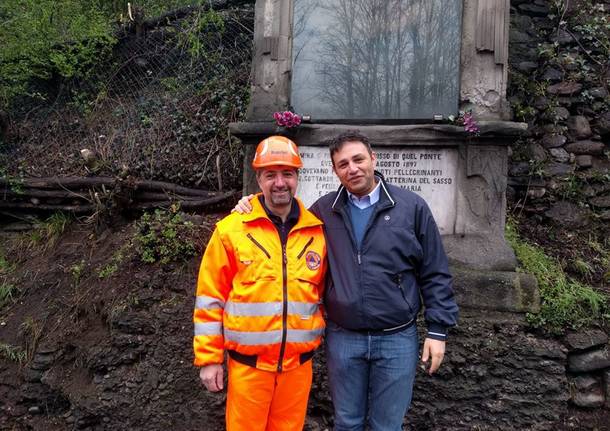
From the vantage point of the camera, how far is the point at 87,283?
Answer: 15.1 ft

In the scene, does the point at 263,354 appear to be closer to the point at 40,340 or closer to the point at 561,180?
the point at 40,340

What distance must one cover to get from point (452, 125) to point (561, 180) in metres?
2.19

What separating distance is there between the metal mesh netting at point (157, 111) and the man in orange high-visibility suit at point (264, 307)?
3.24 meters

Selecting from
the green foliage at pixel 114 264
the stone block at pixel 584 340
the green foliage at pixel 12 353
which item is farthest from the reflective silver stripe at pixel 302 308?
the green foliage at pixel 12 353

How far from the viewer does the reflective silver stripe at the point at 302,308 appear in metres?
2.33

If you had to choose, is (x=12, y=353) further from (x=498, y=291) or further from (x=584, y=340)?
(x=584, y=340)

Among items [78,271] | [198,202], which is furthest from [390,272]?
[78,271]

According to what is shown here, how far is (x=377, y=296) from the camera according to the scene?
7.64ft

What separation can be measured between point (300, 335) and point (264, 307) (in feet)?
0.75

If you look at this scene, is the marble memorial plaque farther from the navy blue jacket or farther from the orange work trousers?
the orange work trousers

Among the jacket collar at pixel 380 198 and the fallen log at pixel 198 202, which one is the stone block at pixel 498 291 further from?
the fallen log at pixel 198 202

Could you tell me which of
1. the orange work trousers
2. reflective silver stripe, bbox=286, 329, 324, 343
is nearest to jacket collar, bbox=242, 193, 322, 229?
reflective silver stripe, bbox=286, 329, 324, 343

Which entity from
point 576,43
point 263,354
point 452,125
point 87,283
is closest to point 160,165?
point 87,283

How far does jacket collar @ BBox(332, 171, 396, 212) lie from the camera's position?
246cm
